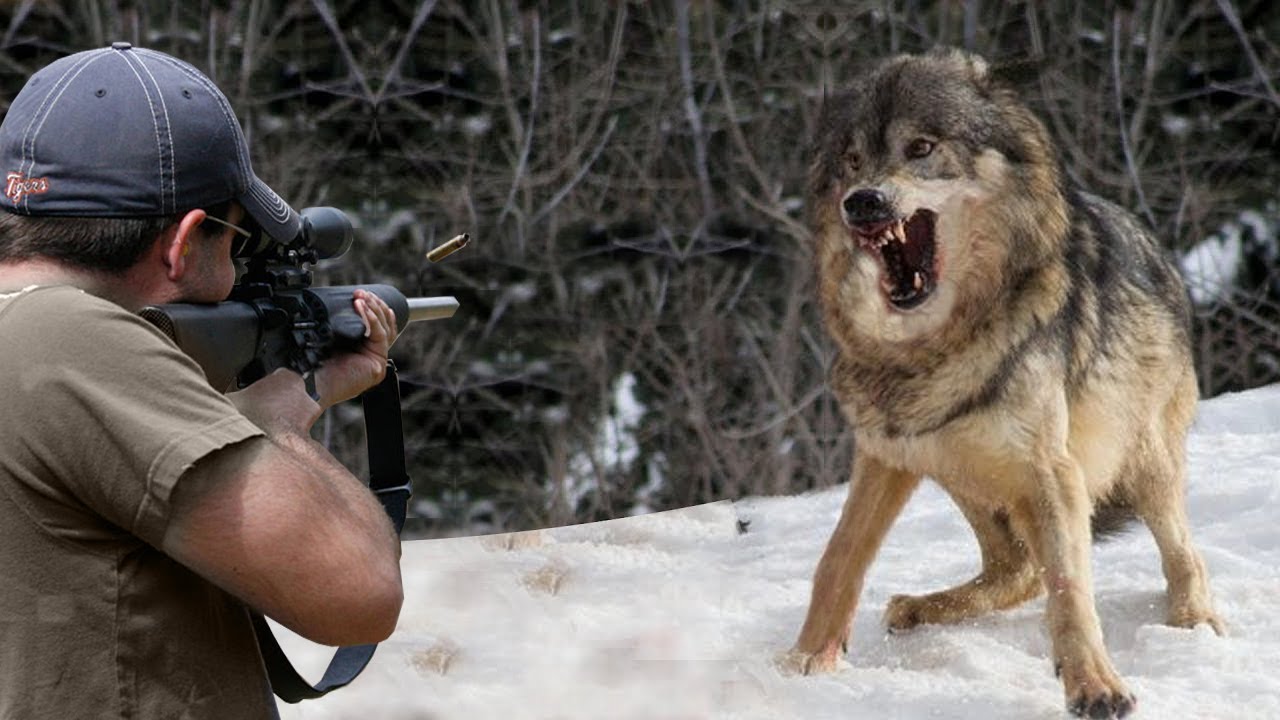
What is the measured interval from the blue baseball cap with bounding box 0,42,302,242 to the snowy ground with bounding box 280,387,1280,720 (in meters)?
2.44

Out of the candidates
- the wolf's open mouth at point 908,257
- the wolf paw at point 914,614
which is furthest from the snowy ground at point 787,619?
the wolf's open mouth at point 908,257

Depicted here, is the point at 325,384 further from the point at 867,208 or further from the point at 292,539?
the point at 867,208

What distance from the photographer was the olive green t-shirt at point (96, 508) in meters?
1.48

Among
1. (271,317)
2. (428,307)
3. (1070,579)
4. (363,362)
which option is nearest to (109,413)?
(271,317)

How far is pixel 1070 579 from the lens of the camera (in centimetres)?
Answer: 362

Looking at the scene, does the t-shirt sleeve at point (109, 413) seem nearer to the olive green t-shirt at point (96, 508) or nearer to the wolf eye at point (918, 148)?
the olive green t-shirt at point (96, 508)

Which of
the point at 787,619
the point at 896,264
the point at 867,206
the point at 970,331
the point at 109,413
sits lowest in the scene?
the point at 787,619

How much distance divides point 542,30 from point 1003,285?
15.1 feet

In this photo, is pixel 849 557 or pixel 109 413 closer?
pixel 109 413

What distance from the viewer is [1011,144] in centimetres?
371

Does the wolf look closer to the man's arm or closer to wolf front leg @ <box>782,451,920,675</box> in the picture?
wolf front leg @ <box>782,451,920,675</box>

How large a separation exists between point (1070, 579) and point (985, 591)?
79 cm

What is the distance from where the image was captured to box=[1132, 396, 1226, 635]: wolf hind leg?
13.7ft

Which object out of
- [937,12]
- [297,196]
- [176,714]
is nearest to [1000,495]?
[176,714]
